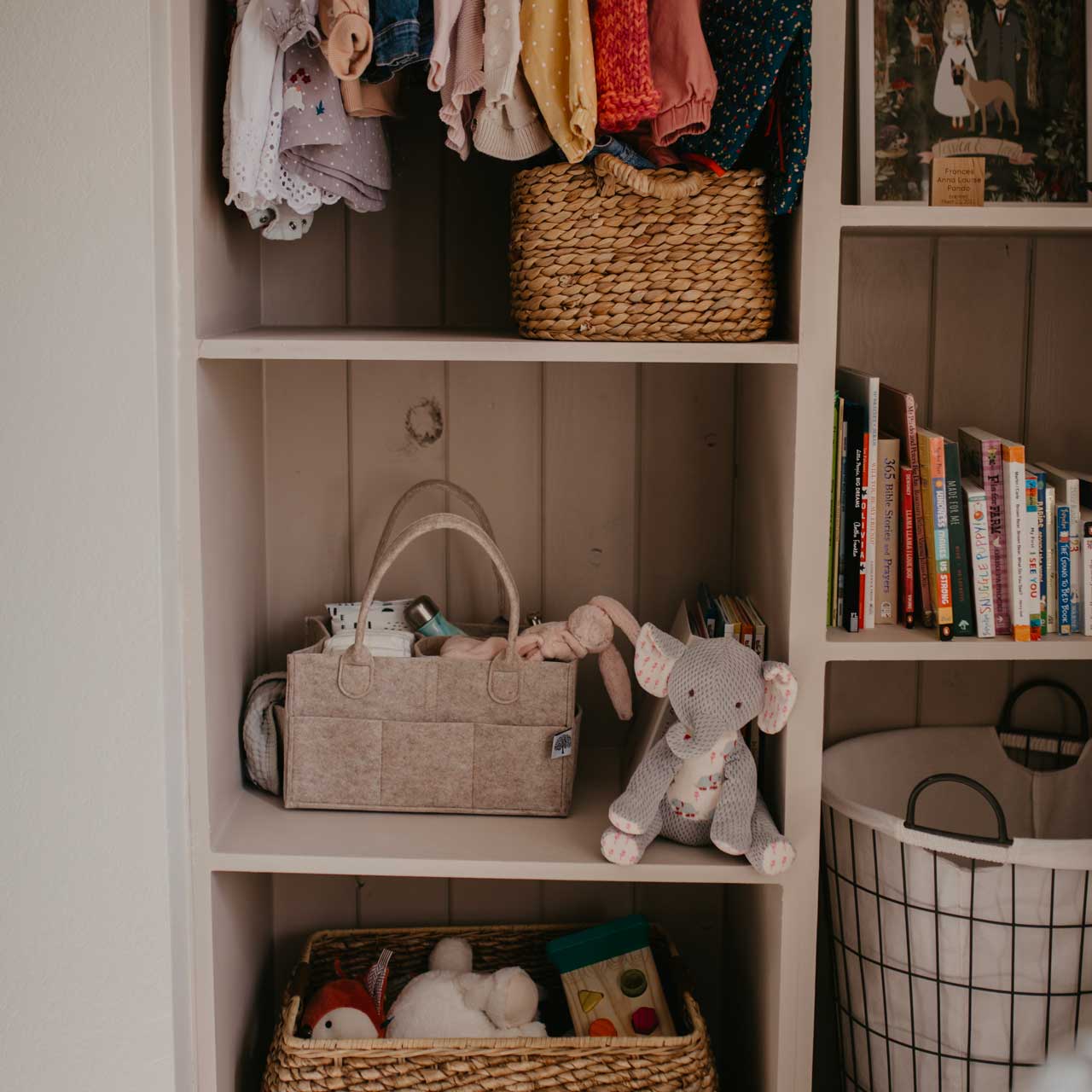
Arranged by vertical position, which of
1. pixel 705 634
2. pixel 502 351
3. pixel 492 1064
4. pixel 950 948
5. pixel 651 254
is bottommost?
pixel 492 1064

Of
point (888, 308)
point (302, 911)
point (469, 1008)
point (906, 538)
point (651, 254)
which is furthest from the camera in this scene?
point (302, 911)

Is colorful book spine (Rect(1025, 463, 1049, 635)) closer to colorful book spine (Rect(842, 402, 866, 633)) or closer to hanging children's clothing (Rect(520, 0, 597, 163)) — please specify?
colorful book spine (Rect(842, 402, 866, 633))

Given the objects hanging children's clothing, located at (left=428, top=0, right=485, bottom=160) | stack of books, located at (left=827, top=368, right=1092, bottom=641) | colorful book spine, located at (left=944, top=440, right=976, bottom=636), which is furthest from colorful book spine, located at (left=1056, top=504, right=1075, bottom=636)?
hanging children's clothing, located at (left=428, top=0, right=485, bottom=160)

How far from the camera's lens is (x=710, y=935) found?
178 centimetres

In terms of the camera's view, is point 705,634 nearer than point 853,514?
No

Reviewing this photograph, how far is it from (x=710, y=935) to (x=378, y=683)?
70 cm

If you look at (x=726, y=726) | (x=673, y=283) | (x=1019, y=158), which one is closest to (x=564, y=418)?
(x=673, y=283)

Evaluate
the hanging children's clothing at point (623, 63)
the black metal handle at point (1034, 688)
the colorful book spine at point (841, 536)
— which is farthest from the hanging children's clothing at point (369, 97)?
the black metal handle at point (1034, 688)

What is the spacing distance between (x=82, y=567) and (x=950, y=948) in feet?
3.38

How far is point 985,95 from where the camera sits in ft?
4.80

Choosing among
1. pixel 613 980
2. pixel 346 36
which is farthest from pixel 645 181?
pixel 613 980

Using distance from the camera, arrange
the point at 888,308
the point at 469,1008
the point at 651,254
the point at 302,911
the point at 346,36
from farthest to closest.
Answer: the point at 302,911
the point at 888,308
the point at 469,1008
the point at 651,254
the point at 346,36

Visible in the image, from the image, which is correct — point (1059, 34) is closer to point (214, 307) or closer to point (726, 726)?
point (726, 726)

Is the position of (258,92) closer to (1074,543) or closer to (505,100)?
(505,100)
